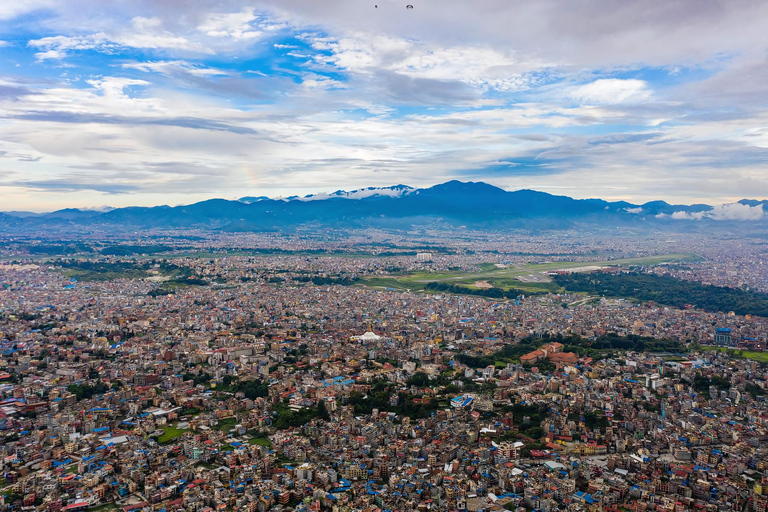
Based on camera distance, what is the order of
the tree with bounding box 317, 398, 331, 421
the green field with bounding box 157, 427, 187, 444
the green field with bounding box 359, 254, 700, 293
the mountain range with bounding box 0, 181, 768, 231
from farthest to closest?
the mountain range with bounding box 0, 181, 768, 231 < the green field with bounding box 359, 254, 700, 293 < the tree with bounding box 317, 398, 331, 421 < the green field with bounding box 157, 427, 187, 444

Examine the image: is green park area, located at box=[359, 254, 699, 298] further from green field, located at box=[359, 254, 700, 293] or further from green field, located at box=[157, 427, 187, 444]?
green field, located at box=[157, 427, 187, 444]

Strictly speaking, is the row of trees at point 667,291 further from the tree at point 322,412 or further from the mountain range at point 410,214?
the mountain range at point 410,214

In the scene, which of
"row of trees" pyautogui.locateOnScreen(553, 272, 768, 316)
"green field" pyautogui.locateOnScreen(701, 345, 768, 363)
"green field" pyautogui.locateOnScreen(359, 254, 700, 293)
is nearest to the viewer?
"green field" pyautogui.locateOnScreen(701, 345, 768, 363)

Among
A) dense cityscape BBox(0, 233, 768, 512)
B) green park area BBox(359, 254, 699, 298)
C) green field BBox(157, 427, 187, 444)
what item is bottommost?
green field BBox(157, 427, 187, 444)

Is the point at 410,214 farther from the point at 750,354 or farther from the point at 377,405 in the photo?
the point at 377,405

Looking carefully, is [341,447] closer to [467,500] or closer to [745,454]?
[467,500]

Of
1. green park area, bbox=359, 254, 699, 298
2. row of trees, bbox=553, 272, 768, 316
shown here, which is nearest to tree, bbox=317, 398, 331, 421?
green park area, bbox=359, 254, 699, 298
